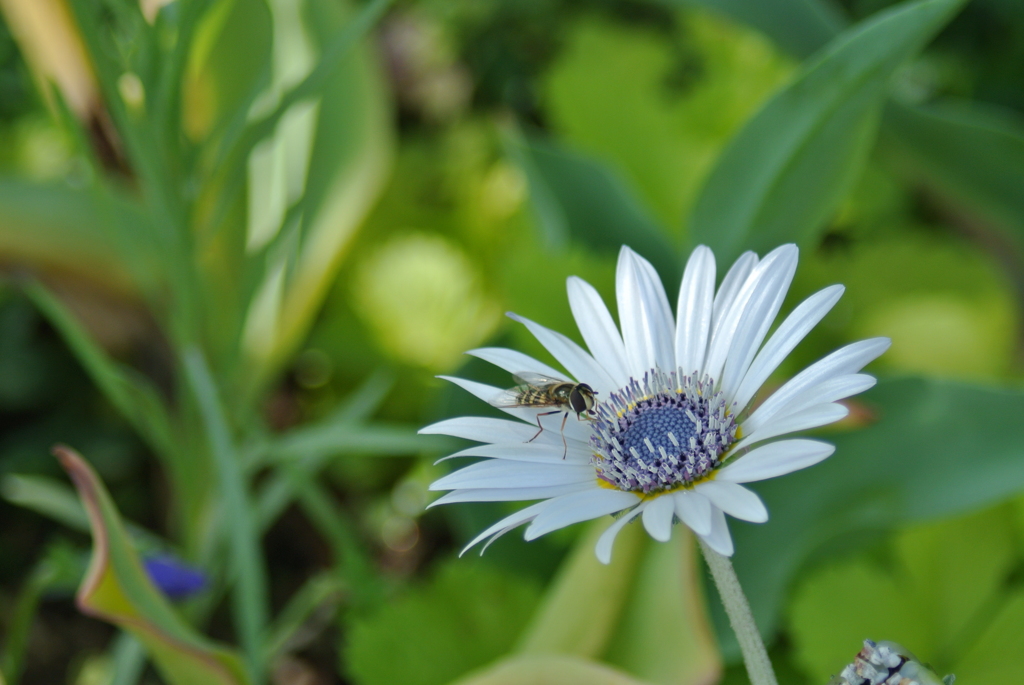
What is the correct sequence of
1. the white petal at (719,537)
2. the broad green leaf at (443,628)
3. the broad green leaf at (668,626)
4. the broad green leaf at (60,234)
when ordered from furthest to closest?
the broad green leaf at (60,234) < the broad green leaf at (443,628) < the broad green leaf at (668,626) < the white petal at (719,537)

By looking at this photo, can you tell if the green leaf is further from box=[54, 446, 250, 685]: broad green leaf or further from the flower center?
box=[54, 446, 250, 685]: broad green leaf

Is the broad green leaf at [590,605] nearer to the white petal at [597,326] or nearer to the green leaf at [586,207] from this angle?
the white petal at [597,326]

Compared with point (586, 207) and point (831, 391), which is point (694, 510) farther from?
point (586, 207)

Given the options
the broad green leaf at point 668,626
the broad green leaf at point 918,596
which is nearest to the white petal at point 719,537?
the broad green leaf at point 668,626

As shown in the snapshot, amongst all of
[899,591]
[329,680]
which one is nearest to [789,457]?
[899,591]

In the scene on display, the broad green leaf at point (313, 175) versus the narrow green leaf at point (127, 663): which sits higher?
the broad green leaf at point (313, 175)

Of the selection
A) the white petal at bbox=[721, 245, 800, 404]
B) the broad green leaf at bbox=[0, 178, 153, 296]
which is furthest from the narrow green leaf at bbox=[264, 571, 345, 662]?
the white petal at bbox=[721, 245, 800, 404]
